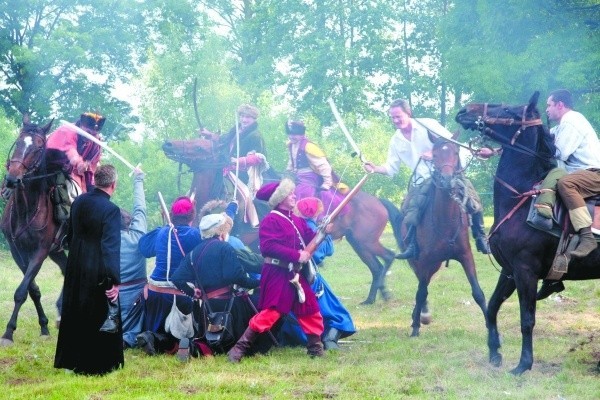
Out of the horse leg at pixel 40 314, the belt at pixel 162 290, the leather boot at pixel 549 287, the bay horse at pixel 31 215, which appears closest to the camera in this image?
the leather boot at pixel 549 287

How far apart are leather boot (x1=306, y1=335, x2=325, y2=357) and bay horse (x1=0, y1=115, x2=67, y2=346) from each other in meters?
3.83

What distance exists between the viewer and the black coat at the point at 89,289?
8.76m

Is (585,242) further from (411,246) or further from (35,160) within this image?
(35,160)

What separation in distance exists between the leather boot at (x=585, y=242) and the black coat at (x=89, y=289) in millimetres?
4408

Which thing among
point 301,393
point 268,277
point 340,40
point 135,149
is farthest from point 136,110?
point 301,393

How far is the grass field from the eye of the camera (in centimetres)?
811

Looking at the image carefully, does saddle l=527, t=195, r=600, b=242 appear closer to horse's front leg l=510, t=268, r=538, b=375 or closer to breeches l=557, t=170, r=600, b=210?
breeches l=557, t=170, r=600, b=210

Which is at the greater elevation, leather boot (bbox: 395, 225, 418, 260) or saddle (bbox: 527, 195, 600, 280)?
saddle (bbox: 527, 195, 600, 280)

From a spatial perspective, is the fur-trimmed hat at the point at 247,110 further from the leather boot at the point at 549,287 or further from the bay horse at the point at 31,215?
the leather boot at the point at 549,287

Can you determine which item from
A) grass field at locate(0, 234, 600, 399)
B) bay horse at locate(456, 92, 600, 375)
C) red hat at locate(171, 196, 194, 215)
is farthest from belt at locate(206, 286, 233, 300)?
bay horse at locate(456, 92, 600, 375)

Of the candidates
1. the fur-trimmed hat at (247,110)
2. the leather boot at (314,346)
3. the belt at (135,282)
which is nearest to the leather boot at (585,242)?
the leather boot at (314,346)

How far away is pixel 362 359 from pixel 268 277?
137cm

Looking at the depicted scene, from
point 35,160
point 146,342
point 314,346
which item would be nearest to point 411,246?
point 314,346

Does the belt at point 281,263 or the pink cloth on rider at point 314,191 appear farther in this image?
the pink cloth on rider at point 314,191
